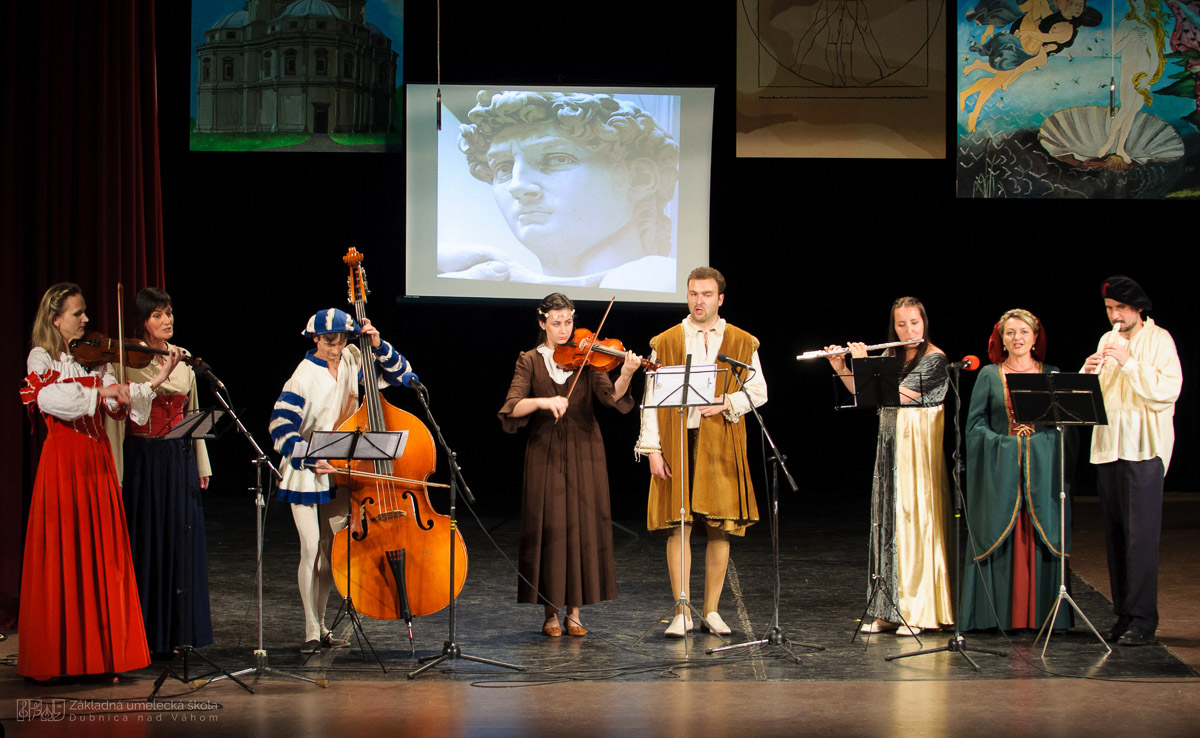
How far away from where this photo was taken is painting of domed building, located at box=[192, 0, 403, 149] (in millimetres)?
7684

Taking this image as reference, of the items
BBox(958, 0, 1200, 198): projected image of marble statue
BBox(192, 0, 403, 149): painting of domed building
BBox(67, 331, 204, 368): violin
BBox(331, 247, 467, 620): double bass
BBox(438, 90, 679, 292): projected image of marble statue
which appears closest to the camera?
BBox(67, 331, 204, 368): violin

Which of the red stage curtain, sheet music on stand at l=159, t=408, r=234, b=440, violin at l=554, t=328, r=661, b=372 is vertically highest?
the red stage curtain

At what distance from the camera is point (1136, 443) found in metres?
4.61

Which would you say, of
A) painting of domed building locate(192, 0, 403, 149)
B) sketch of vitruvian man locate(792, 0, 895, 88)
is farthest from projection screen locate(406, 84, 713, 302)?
sketch of vitruvian man locate(792, 0, 895, 88)

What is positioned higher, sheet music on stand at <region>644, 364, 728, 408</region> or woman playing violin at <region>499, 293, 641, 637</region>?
sheet music on stand at <region>644, 364, 728, 408</region>

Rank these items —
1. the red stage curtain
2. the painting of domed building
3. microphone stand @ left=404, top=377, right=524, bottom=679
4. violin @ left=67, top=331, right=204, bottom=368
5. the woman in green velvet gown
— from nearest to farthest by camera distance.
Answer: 1. violin @ left=67, top=331, right=204, bottom=368
2. microphone stand @ left=404, top=377, right=524, bottom=679
3. the woman in green velvet gown
4. the red stage curtain
5. the painting of domed building

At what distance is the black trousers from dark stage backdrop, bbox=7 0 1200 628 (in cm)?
388

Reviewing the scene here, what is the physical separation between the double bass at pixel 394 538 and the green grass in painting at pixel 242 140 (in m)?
3.82

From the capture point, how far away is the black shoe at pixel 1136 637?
456 cm

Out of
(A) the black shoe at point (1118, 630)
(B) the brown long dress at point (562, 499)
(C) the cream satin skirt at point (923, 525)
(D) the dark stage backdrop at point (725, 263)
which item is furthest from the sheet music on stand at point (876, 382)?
(D) the dark stage backdrop at point (725, 263)

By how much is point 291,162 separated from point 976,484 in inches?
233

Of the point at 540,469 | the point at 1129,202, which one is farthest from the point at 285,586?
the point at 1129,202

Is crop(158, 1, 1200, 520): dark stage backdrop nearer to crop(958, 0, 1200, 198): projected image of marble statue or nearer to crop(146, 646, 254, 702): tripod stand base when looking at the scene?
crop(958, 0, 1200, 198): projected image of marble statue

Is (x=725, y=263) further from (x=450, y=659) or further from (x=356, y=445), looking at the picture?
(x=356, y=445)
